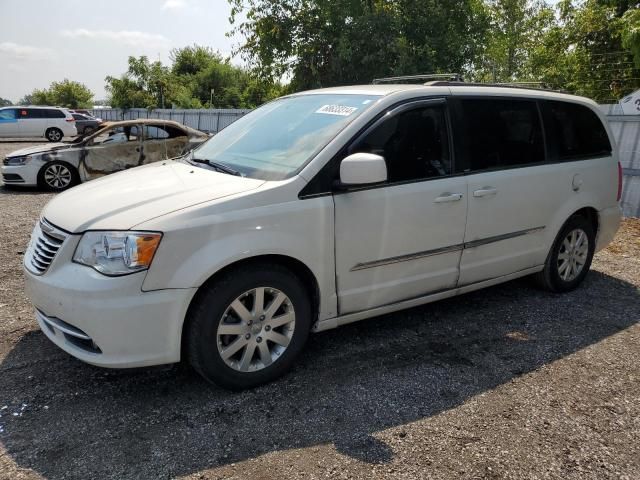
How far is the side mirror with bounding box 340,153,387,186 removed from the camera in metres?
3.13

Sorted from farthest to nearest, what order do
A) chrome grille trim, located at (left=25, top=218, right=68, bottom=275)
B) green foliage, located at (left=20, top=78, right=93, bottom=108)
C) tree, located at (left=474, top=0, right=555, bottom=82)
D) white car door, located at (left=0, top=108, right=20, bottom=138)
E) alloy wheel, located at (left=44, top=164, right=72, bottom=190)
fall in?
green foliage, located at (left=20, top=78, right=93, bottom=108) → tree, located at (left=474, top=0, right=555, bottom=82) → white car door, located at (left=0, top=108, right=20, bottom=138) → alloy wheel, located at (left=44, top=164, right=72, bottom=190) → chrome grille trim, located at (left=25, top=218, right=68, bottom=275)

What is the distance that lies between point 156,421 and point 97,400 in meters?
0.44

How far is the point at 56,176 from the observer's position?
10.4 meters

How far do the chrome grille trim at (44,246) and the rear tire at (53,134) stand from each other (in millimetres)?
24326

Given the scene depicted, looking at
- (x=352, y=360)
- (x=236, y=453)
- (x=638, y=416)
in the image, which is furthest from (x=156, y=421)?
(x=638, y=416)

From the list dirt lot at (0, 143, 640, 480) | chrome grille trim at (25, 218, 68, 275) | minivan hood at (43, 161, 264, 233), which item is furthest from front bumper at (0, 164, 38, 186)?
chrome grille trim at (25, 218, 68, 275)

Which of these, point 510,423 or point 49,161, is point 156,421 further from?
point 49,161

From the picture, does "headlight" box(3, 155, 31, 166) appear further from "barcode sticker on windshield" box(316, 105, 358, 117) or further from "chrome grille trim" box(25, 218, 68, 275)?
"barcode sticker on windshield" box(316, 105, 358, 117)

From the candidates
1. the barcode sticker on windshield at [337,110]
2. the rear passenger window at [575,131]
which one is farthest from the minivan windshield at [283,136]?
the rear passenger window at [575,131]

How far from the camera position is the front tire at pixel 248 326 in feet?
9.64

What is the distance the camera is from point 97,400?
10.0 feet

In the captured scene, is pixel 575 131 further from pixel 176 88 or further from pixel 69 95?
pixel 69 95

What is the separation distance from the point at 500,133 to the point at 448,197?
0.84m

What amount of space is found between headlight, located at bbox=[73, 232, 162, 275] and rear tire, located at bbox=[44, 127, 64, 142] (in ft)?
82.1
